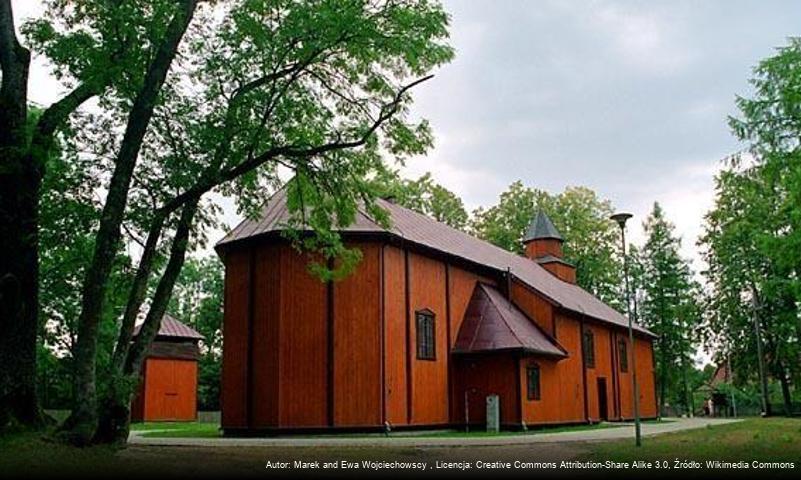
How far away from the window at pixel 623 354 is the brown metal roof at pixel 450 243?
84 cm

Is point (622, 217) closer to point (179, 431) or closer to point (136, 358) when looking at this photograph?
point (136, 358)

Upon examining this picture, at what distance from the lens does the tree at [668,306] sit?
1640 inches

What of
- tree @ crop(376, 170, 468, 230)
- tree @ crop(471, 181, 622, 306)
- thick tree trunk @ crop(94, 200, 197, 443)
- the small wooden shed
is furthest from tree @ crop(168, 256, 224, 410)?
thick tree trunk @ crop(94, 200, 197, 443)

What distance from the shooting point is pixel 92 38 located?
478 inches

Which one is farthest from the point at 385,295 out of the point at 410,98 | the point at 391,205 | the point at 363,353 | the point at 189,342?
the point at 189,342

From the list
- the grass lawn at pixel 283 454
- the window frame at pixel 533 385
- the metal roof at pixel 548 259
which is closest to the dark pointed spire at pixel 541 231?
the metal roof at pixel 548 259

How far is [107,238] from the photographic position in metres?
11.8

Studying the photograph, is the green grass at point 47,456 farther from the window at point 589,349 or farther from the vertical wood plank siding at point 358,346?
the window at point 589,349

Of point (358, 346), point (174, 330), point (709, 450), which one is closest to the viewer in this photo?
point (709, 450)

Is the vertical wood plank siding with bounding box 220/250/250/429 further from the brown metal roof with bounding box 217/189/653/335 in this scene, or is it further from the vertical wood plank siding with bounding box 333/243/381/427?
the vertical wood plank siding with bounding box 333/243/381/427

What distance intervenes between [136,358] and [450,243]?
43.9 feet

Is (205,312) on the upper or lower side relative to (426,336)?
upper

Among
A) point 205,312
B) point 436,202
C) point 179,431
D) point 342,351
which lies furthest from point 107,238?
point 205,312

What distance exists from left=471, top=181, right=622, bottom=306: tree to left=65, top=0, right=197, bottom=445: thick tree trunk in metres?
33.2
